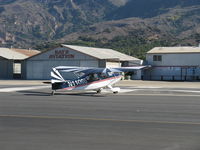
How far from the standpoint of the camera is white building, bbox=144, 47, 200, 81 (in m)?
62.2

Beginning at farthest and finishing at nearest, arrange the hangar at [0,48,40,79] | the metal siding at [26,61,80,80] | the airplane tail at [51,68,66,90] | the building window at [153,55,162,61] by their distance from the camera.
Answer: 1. the hangar at [0,48,40,79]
2. the building window at [153,55,162,61]
3. the metal siding at [26,61,80,80]
4. the airplane tail at [51,68,66,90]

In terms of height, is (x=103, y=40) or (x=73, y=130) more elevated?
(x=103, y=40)

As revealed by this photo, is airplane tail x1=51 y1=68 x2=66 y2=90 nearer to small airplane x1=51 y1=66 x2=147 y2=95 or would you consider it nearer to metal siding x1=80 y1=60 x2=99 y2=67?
small airplane x1=51 y1=66 x2=147 y2=95

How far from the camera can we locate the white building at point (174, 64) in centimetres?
→ 6223

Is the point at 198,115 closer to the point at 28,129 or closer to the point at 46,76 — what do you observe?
the point at 28,129

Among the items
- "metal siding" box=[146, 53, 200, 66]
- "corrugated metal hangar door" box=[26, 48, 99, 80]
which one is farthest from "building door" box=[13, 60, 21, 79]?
"metal siding" box=[146, 53, 200, 66]

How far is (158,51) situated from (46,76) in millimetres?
20220

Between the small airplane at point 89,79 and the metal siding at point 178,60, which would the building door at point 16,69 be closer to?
the metal siding at point 178,60

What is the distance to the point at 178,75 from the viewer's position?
63156mm

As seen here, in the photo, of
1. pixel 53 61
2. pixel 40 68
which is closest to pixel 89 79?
pixel 53 61

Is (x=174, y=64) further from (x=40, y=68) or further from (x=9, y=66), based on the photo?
(x=9, y=66)

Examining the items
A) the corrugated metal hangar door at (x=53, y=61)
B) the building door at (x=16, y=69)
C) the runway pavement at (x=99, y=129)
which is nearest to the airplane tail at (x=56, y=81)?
the runway pavement at (x=99, y=129)

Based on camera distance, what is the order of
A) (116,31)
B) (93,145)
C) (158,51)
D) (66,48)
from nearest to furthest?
(93,145) → (66,48) → (158,51) → (116,31)

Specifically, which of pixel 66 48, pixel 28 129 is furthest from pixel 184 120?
pixel 66 48
